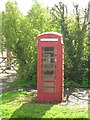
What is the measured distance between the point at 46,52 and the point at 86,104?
73.5 inches

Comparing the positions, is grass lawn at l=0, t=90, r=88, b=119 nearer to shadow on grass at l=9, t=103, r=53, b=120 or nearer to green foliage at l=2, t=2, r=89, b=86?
shadow on grass at l=9, t=103, r=53, b=120

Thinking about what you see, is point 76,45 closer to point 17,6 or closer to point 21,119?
point 17,6

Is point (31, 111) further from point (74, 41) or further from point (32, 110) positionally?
point (74, 41)

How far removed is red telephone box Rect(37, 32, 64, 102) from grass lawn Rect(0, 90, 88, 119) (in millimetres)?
455

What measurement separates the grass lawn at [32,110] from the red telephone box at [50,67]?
0.45 metres

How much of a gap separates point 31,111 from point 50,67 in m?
1.77

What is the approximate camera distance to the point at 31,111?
7098mm

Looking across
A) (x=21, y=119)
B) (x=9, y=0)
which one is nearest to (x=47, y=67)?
(x=21, y=119)

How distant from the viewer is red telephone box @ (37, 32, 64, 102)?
8.30m

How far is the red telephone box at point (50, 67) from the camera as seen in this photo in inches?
327

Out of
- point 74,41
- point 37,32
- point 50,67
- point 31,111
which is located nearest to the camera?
point 31,111

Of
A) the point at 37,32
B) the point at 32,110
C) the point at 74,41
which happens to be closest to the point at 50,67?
the point at 32,110

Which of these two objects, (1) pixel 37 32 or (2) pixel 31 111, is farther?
(1) pixel 37 32

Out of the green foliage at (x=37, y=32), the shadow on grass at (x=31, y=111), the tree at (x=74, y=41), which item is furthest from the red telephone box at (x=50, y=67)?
the tree at (x=74, y=41)
